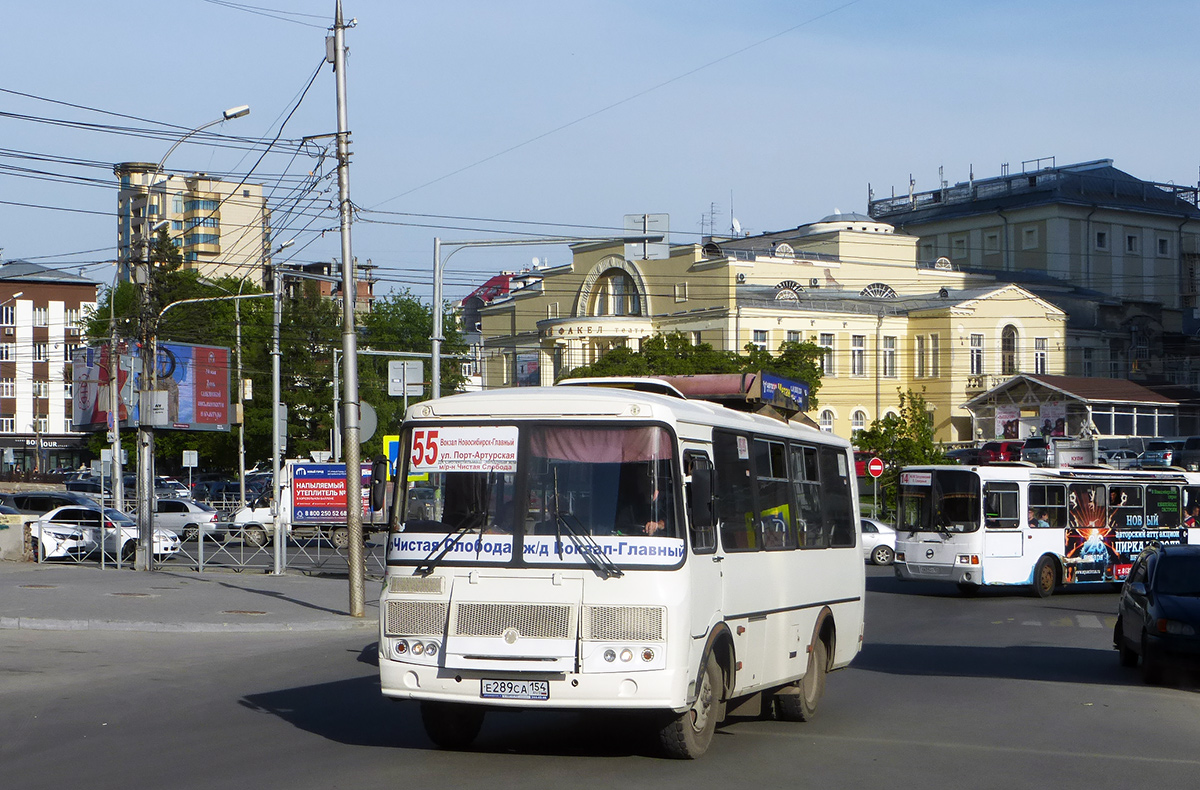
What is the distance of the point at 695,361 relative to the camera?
69.6 m

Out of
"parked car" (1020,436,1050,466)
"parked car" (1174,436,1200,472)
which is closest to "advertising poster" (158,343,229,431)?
"parked car" (1020,436,1050,466)

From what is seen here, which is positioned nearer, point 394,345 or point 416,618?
point 416,618

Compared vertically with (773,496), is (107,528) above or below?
below

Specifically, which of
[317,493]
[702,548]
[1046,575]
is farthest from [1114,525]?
[702,548]

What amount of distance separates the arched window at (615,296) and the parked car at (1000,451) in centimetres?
2375

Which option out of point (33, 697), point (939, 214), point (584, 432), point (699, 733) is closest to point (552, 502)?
point (584, 432)

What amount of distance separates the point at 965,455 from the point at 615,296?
25037 millimetres

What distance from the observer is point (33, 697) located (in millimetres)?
12930

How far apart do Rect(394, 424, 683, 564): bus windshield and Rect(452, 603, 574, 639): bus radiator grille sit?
1.16 feet

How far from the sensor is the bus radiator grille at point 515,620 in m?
9.19

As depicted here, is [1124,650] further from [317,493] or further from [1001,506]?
[317,493]

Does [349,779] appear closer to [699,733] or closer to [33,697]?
[699,733]

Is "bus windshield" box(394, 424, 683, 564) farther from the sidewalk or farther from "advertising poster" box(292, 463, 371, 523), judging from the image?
"advertising poster" box(292, 463, 371, 523)

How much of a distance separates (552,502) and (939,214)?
95139 mm
